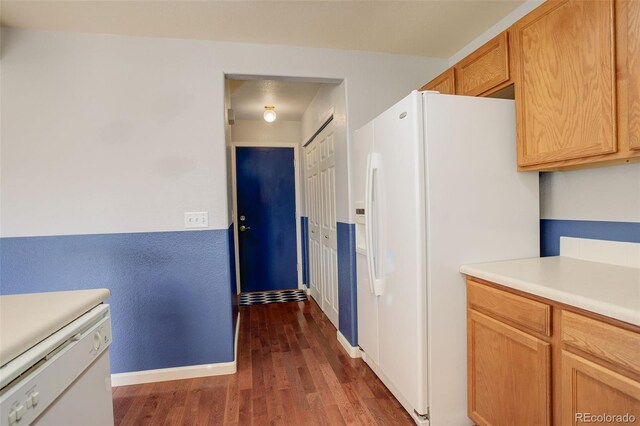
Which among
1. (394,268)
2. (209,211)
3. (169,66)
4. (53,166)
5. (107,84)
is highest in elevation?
(169,66)

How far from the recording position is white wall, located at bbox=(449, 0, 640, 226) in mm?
1476

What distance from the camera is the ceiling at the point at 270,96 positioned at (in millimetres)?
3234

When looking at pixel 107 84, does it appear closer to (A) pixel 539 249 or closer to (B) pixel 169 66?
(B) pixel 169 66

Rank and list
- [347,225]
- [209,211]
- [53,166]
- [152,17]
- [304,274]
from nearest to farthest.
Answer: [152,17]
[53,166]
[209,211]
[347,225]
[304,274]

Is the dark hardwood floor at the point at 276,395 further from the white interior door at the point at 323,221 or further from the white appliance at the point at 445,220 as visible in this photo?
the white interior door at the point at 323,221

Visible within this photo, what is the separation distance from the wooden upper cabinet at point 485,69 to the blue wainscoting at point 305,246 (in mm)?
2837

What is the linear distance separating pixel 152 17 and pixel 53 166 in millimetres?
1150

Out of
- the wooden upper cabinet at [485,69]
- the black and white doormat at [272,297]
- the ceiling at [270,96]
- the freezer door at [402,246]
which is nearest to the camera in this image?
the freezer door at [402,246]

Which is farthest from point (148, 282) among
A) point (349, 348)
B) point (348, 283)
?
point (349, 348)

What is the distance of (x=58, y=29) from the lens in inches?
84.7

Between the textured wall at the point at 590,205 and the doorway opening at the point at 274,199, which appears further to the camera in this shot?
the doorway opening at the point at 274,199

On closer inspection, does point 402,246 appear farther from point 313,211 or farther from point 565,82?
point 313,211

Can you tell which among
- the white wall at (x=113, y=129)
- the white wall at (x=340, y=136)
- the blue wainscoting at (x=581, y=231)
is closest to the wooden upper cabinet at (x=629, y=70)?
the blue wainscoting at (x=581, y=231)

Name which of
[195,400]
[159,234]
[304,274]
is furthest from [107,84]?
[304,274]
